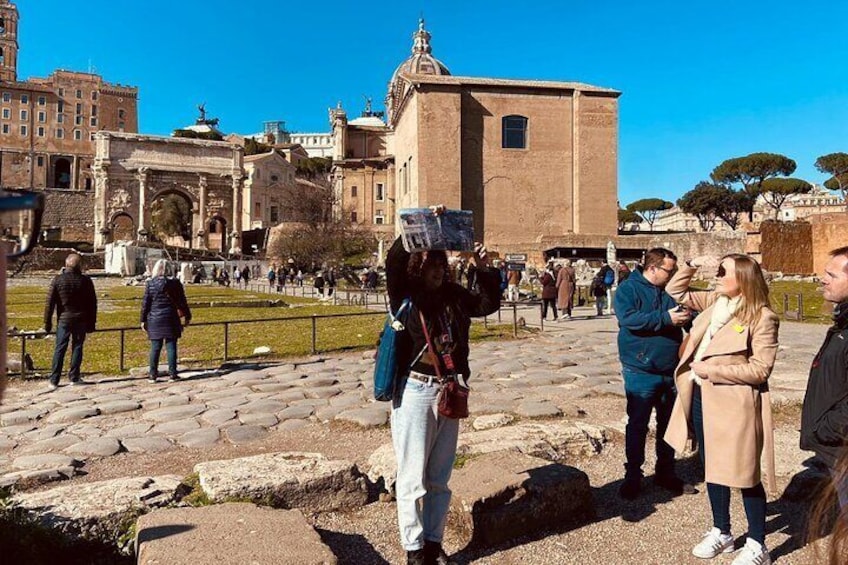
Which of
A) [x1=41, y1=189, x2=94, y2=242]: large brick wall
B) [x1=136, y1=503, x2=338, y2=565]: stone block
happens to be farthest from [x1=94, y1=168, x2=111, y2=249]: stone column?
[x1=136, y1=503, x2=338, y2=565]: stone block

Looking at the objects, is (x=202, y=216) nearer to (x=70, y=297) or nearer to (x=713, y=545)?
(x=70, y=297)

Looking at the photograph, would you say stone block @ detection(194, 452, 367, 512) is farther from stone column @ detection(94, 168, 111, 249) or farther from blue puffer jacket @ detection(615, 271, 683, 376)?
stone column @ detection(94, 168, 111, 249)

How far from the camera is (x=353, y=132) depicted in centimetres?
6719

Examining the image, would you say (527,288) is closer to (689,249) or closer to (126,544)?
(689,249)

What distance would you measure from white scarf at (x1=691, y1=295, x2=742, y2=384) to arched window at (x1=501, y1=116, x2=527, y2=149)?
35585mm

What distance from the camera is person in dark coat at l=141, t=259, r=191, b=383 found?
324 inches

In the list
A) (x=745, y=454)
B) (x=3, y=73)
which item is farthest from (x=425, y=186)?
(x=3, y=73)

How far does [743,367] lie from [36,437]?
18.6ft

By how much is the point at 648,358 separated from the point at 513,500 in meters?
1.37

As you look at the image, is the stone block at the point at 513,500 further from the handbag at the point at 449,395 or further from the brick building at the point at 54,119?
the brick building at the point at 54,119

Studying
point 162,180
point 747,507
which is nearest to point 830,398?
point 747,507

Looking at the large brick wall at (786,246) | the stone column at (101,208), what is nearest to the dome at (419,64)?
the stone column at (101,208)

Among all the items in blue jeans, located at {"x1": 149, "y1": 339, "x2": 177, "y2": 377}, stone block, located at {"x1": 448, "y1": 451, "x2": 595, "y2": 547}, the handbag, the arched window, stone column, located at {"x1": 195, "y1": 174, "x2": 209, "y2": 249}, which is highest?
the arched window

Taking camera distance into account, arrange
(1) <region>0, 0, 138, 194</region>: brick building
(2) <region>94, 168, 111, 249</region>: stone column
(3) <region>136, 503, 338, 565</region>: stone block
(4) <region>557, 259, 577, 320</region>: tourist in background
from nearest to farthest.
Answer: (3) <region>136, 503, 338, 565</region>: stone block
(4) <region>557, 259, 577, 320</region>: tourist in background
(2) <region>94, 168, 111, 249</region>: stone column
(1) <region>0, 0, 138, 194</region>: brick building
